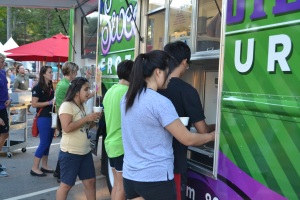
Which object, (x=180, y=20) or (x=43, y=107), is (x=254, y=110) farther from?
(x=43, y=107)

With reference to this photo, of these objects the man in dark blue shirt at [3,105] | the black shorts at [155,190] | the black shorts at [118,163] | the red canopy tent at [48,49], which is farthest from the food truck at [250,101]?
the red canopy tent at [48,49]

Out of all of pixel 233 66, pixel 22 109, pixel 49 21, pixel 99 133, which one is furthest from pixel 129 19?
pixel 49 21

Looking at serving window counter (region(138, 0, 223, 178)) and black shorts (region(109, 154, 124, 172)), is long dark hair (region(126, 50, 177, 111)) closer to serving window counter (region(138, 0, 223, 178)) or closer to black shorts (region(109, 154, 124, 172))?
serving window counter (region(138, 0, 223, 178))

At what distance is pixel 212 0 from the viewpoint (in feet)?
11.9

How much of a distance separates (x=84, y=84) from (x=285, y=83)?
7.50 ft

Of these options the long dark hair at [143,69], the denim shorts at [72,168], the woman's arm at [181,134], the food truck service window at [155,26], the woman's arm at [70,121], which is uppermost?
the food truck service window at [155,26]

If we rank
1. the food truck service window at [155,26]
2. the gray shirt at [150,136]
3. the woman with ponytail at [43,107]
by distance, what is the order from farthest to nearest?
1. the woman with ponytail at [43,107]
2. the food truck service window at [155,26]
3. the gray shirt at [150,136]

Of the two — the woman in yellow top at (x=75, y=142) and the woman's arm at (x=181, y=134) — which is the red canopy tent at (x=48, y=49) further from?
the woman's arm at (x=181, y=134)

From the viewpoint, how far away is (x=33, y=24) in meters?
35.7

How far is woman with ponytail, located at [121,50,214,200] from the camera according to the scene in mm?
2275

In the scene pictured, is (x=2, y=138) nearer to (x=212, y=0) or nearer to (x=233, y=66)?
(x=212, y=0)

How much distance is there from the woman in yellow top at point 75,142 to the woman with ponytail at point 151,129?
1464mm

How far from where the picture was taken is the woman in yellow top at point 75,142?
3.72 m

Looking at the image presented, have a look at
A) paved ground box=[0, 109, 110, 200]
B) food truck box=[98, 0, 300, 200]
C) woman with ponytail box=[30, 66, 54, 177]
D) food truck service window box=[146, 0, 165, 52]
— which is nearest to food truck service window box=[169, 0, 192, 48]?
food truck service window box=[146, 0, 165, 52]
